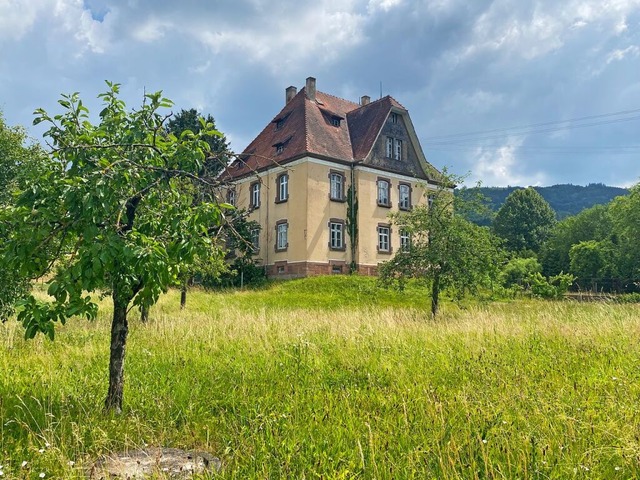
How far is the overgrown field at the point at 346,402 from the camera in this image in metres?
3.95

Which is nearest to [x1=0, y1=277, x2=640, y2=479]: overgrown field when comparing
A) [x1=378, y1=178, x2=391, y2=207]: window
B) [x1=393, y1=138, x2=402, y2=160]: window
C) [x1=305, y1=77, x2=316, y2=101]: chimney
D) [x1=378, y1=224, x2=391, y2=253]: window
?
[x1=378, y1=224, x2=391, y2=253]: window

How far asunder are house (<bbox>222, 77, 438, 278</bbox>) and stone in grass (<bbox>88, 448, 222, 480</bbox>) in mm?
26232

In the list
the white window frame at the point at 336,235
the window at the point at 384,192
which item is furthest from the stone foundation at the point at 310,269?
the window at the point at 384,192

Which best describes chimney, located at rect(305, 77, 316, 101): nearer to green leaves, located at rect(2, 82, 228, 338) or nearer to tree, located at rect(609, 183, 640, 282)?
tree, located at rect(609, 183, 640, 282)

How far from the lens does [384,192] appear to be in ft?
114

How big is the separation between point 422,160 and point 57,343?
30.9 metres

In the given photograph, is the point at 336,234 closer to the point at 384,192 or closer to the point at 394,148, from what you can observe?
the point at 384,192

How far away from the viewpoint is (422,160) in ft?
120

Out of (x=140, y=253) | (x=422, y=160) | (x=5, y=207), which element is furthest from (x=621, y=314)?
(x=422, y=160)

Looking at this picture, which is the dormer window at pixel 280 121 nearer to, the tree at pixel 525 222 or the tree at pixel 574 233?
the tree at pixel 574 233

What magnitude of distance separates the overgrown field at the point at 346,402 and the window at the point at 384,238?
2387 cm

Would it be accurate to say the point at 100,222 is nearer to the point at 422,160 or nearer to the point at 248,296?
the point at 248,296

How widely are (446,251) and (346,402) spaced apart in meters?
11.7

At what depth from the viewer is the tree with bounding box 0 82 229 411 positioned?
13.8ft
